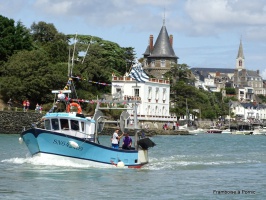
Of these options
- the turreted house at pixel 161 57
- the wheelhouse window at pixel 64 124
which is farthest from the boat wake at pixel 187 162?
the turreted house at pixel 161 57

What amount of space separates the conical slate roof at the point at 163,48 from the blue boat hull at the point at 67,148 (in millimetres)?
124296

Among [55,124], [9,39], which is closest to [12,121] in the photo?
[9,39]

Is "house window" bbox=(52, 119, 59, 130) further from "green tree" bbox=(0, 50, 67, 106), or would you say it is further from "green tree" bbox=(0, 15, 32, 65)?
"green tree" bbox=(0, 15, 32, 65)

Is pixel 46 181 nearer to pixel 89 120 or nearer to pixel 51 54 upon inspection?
pixel 89 120

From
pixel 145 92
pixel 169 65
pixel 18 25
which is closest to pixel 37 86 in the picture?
pixel 18 25

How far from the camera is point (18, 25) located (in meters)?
107

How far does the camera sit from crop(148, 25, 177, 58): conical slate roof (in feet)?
546

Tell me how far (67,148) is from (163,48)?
12711 cm

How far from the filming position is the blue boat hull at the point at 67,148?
4138 cm

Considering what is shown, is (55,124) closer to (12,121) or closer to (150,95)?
(12,121)

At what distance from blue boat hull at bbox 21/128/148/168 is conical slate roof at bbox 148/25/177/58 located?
124 meters

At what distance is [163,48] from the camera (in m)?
168

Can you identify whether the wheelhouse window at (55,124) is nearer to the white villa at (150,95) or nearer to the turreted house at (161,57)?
the white villa at (150,95)

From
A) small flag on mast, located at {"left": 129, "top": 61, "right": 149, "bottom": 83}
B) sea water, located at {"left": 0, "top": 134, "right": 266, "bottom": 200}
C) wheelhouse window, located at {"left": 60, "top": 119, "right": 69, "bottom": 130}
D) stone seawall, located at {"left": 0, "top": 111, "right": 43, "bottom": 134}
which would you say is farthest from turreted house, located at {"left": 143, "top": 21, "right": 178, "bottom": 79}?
wheelhouse window, located at {"left": 60, "top": 119, "right": 69, "bottom": 130}
